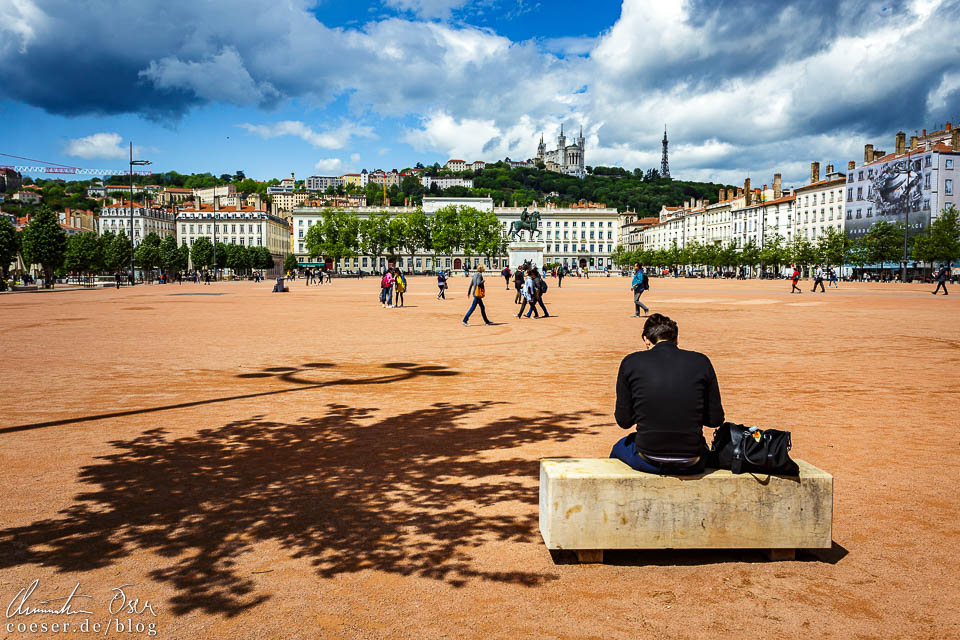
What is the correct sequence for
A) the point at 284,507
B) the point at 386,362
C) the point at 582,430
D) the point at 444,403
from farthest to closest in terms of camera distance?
the point at 386,362 < the point at 444,403 < the point at 582,430 < the point at 284,507

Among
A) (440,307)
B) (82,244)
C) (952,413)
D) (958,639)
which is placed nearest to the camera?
(958,639)

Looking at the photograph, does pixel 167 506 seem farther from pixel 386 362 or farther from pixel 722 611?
pixel 386 362

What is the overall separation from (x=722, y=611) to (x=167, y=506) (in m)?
4.07

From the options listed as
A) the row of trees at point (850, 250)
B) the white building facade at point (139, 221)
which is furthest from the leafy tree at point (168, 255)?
the row of trees at point (850, 250)

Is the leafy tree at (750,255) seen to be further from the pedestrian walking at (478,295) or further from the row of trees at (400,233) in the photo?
the pedestrian walking at (478,295)

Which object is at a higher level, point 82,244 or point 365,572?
point 82,244

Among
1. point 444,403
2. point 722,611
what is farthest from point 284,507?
point 444,403

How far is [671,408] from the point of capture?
4168 mm

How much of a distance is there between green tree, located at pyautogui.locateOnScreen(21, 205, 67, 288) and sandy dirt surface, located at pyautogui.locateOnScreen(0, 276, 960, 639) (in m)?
51.7

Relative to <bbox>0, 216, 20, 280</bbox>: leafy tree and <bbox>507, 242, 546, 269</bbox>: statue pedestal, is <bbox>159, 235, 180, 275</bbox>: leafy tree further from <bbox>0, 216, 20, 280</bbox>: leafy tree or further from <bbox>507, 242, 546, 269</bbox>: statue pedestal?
<bbox>507, 242, 546, 269</bbox>: statue pedestal

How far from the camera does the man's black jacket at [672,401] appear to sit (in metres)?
4.14

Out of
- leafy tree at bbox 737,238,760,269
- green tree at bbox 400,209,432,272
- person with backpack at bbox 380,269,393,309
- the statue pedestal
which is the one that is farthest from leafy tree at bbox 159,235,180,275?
leafy tree at bbox 737,238,760,269

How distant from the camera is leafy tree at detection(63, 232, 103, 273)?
85.9 meters

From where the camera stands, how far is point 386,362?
41.9ft
